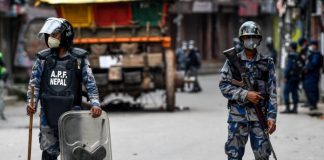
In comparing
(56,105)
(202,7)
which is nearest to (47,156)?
(56,105)

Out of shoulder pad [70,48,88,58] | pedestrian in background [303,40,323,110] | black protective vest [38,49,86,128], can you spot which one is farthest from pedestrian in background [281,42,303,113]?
black protective vest [38,49,86,128]

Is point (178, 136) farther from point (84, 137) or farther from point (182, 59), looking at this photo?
point (182, 59)

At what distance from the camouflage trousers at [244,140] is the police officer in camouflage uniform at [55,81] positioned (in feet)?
4.27

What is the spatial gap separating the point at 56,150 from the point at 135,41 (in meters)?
10.5

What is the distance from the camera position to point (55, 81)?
25.6ft

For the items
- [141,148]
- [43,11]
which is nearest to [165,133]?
[141,148]

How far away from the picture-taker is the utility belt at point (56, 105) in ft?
25.5

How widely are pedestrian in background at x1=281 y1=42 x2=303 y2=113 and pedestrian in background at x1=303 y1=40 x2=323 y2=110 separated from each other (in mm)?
597

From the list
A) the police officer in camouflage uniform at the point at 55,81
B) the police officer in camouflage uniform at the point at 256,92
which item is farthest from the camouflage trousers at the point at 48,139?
the police officer in camouflage uniform at the point at 256,92

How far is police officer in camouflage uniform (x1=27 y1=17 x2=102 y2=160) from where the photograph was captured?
7.79 metres

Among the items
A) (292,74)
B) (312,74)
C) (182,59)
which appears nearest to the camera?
(292,74)

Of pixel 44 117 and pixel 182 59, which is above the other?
pixel 44 117

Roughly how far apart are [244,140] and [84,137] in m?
1.49


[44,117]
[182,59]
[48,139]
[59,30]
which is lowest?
[182,59]
